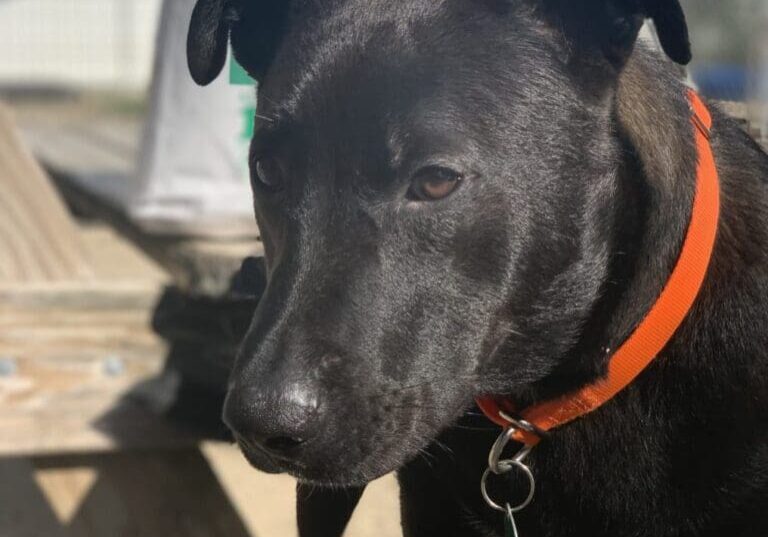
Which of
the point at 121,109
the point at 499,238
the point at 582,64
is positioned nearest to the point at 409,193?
the point at 499,238

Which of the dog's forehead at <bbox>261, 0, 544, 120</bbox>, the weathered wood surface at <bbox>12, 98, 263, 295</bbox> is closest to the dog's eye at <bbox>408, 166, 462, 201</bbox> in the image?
the dog's forehead at <bbox>261, 0, 544, 120</bbox>

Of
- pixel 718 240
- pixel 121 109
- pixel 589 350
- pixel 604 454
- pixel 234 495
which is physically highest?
pixel 718 240

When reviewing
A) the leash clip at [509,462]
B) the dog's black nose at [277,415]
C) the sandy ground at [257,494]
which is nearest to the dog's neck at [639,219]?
the leash clip at [509,462]

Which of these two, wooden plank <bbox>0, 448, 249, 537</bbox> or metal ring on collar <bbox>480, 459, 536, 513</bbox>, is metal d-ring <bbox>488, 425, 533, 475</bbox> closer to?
metal ring on collar <bbox>480, 459, 536, 513</bbox>

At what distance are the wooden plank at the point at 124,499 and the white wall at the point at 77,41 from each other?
995 centimetres

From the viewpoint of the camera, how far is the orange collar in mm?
2229

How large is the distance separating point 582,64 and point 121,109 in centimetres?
1098

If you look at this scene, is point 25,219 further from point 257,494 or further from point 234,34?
point 234,34

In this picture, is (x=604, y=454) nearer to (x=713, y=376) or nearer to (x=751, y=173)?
(x=713, y=376)

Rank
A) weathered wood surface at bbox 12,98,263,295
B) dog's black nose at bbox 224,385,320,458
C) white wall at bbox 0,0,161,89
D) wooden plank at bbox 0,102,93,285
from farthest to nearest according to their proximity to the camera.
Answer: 1. white wall at bbox 0,0,161,89
2. wooden plank at bbox 0,102,93,285
3. weathered wood surface at bbox 12,98,263,295
4. dog's black nose at bbox 224,385,320,458

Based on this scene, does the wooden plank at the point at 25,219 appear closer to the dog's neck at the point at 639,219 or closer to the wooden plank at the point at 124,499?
the wooden plank at the point at 124,499

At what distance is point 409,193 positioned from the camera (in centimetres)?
211

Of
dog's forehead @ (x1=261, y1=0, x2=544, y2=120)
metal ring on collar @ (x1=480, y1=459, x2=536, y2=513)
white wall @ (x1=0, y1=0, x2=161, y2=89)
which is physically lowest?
white wall @ (x1=0, y1=0, x2=161, y2=89)

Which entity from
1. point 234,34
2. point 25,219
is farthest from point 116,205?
point 234,34
